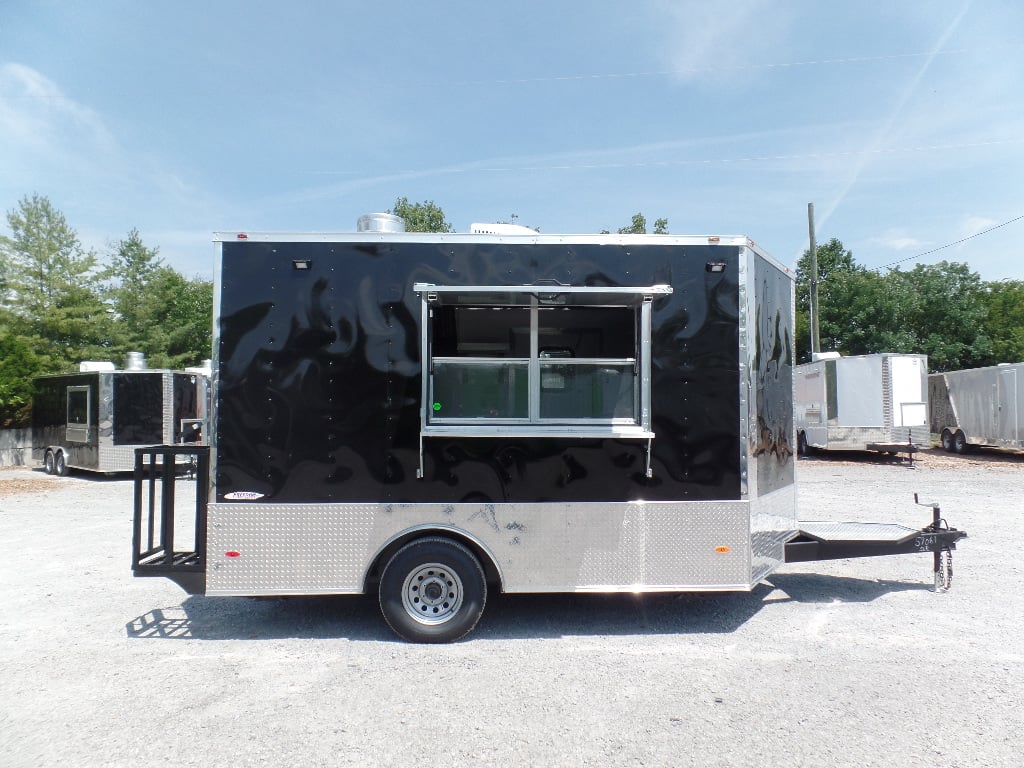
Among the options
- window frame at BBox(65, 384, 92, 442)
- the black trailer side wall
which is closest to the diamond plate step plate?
the black trailer side wall

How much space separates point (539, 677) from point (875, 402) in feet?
49.0

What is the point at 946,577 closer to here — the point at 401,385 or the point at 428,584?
the point at 428,584

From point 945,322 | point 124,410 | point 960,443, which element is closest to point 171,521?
point 124,410

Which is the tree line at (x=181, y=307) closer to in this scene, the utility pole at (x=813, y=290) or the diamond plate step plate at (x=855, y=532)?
the utility pole at (x=813, y=290)

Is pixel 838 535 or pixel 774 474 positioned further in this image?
pixel 838 535

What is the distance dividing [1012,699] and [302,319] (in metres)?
5.03

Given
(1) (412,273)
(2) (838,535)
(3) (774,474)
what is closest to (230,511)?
(1) (412,273)

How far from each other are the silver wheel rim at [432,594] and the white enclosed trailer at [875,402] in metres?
14.6

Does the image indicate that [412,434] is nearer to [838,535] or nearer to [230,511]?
[230,511]

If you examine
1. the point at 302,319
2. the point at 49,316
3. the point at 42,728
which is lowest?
the point at 42,728

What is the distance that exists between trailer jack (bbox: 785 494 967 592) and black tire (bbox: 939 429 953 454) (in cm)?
1678

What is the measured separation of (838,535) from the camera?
5883 millimetres

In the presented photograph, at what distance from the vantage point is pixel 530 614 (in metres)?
5.54

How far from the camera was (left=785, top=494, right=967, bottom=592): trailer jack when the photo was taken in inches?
220
